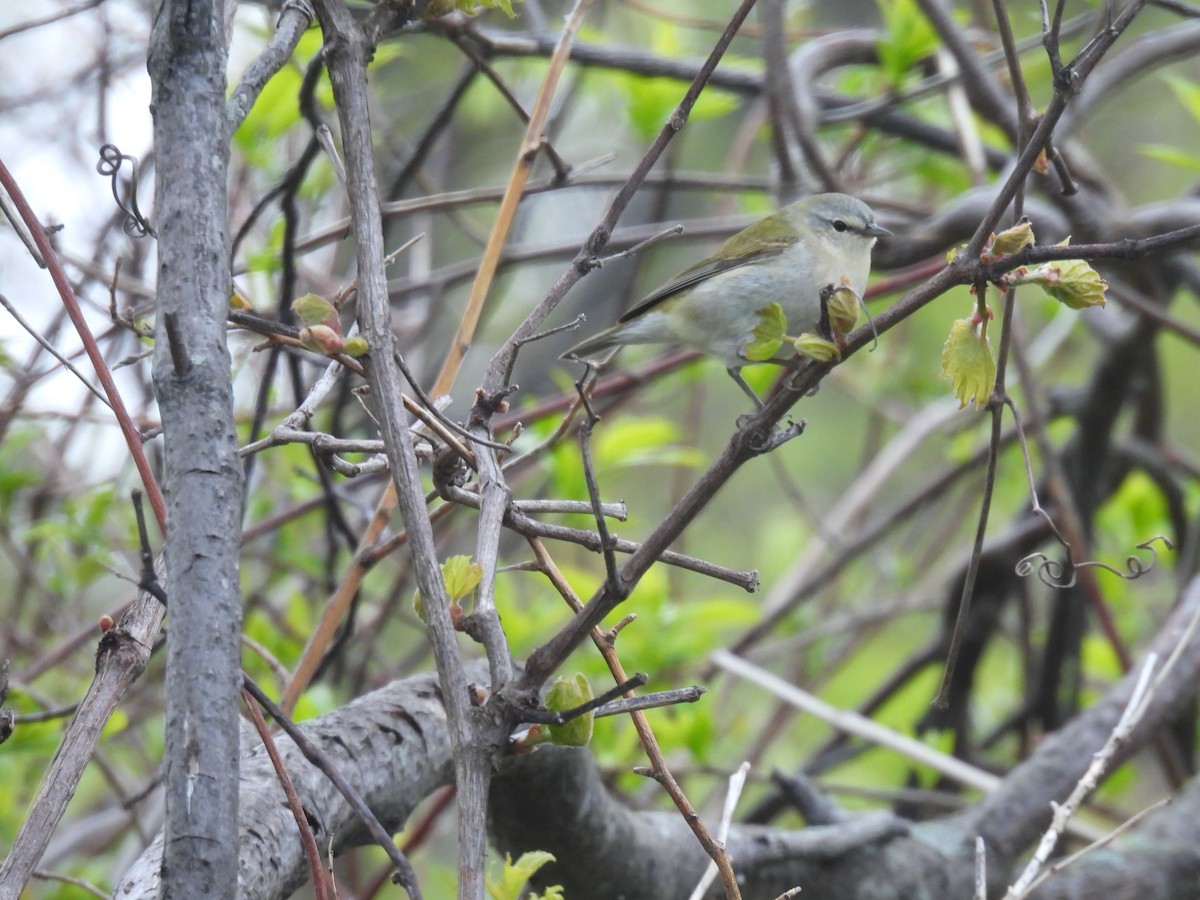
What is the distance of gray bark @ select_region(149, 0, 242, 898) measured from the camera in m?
0.82

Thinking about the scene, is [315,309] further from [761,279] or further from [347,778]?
[761,279]

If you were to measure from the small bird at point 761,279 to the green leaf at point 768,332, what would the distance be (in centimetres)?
118

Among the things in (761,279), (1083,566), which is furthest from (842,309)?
(761,279)

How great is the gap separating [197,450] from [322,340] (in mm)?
180

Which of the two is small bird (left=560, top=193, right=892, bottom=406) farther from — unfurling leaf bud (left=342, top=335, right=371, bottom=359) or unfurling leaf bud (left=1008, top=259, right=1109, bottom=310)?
unfurling leaf bud (left=342, top=335, right=371, bottom=359)

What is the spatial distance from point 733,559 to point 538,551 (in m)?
5.26

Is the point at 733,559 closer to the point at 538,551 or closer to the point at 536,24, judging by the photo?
the point at 536,24

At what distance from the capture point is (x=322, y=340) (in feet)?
3.28

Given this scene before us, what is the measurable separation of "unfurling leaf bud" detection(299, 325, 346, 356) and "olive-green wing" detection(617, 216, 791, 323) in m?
1.58

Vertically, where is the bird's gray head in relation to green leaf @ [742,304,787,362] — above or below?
above

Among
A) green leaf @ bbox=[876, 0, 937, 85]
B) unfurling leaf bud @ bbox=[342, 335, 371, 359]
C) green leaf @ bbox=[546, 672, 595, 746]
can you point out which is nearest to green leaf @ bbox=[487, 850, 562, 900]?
green leaf @ bbox=[546, 672, 595, 746]

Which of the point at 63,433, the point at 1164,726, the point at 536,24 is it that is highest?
the point at 536,24

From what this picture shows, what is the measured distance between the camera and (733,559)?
6398mm

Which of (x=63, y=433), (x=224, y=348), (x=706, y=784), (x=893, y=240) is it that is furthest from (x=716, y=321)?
(x=706, y=784)
